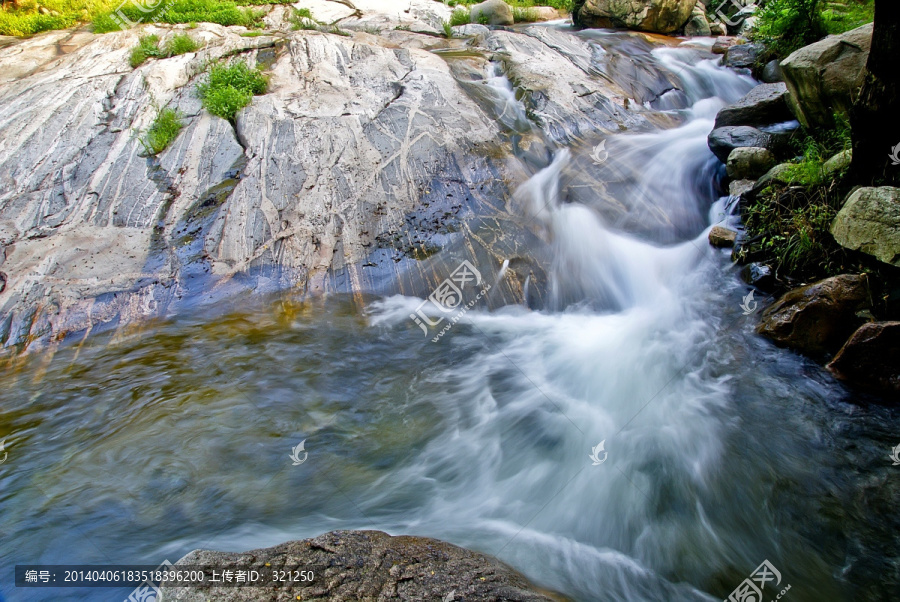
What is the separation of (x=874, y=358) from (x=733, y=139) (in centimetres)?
430

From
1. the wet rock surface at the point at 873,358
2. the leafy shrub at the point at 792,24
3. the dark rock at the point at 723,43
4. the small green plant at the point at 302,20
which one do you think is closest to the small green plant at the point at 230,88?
the small green plant at the point at 302,20

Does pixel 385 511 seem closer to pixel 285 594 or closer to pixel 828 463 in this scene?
pixel 285 594

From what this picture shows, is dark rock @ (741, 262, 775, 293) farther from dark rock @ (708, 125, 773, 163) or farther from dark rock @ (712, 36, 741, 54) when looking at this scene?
dark rock @ (712, 36, 741, 54)

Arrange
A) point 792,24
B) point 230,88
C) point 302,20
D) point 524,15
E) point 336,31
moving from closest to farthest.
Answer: point 230,88, point 792,24, point 336,31, point 302,20, point 524,15

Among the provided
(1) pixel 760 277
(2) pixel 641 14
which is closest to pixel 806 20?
(2) pixel 641 14

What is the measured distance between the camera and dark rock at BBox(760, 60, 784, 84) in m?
9.33

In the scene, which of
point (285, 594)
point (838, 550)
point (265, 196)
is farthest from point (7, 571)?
Result: point (838, 550)

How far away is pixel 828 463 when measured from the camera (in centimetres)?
399

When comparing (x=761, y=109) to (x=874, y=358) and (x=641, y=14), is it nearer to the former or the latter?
(x=874, y=358)

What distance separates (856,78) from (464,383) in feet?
20.3

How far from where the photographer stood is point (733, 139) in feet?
24.2

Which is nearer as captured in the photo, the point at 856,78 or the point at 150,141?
the point at 856,78

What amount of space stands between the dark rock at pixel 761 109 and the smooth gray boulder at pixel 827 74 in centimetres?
79

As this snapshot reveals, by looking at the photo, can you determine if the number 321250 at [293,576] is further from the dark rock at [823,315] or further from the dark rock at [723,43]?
the dark rock at [723,43]
